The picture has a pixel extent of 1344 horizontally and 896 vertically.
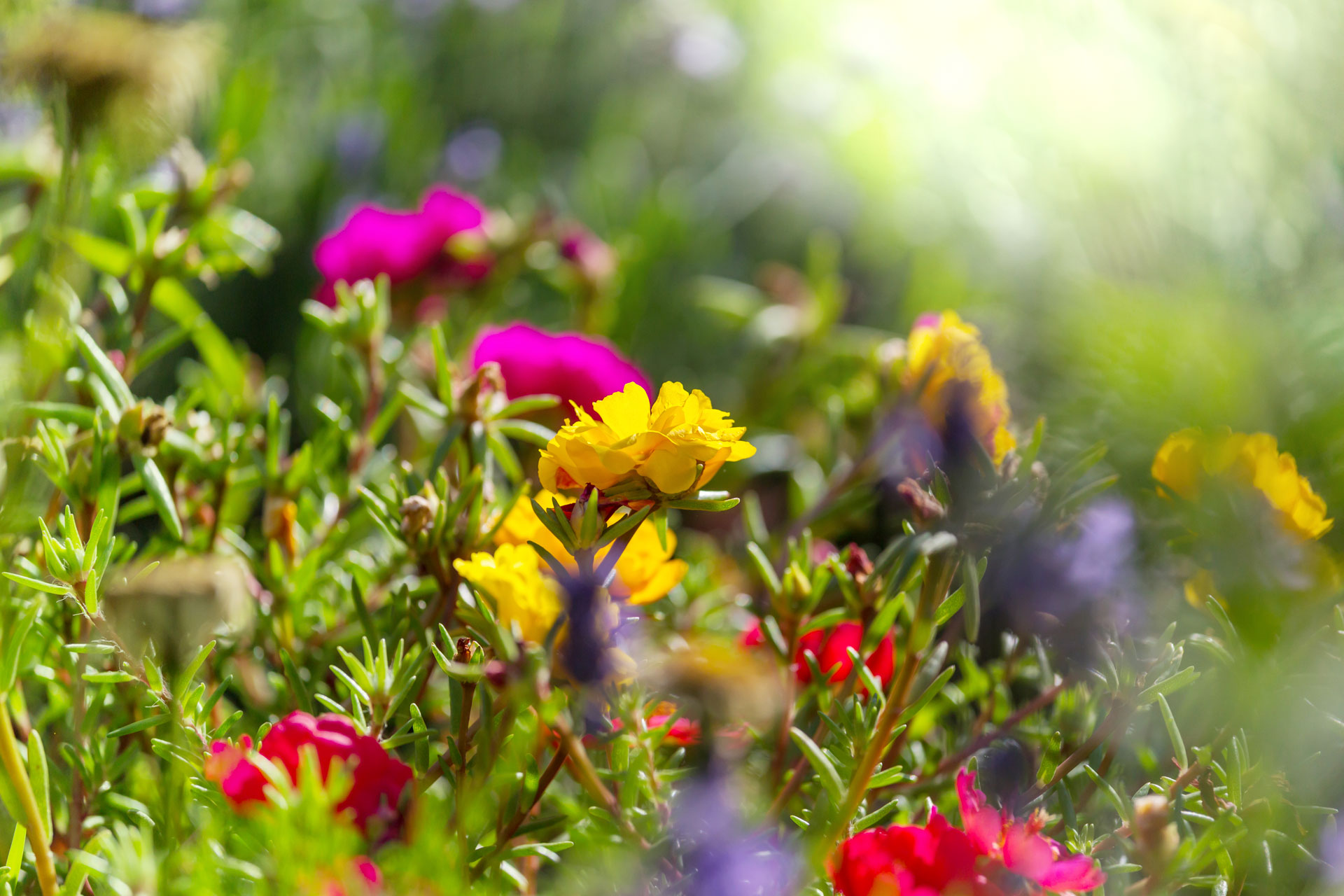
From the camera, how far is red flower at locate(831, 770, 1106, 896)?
0.20 meters

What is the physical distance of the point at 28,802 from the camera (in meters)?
0.22

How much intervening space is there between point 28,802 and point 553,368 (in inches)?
10.5

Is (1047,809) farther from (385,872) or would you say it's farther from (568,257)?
(568,257)

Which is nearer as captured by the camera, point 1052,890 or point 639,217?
point 1052,890

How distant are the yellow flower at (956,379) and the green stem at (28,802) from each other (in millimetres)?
243

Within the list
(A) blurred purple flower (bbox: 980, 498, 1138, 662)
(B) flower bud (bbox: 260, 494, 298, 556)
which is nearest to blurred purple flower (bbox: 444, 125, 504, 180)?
(B) flower bud (bbox: 260, 494, 298, 556)

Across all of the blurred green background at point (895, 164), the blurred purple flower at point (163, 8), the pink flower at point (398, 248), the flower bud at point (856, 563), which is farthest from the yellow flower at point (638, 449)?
the blurred purple flower at point (163, 8)

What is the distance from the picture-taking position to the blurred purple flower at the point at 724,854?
0.75ft

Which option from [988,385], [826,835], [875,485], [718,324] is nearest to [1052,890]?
[826,835]

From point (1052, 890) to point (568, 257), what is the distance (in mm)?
442

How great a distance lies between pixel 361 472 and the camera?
0.37m

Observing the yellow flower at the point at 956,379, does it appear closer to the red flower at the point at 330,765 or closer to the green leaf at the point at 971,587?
the green leaf at the point at 971,587

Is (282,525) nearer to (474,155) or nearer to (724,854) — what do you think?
(724,854)

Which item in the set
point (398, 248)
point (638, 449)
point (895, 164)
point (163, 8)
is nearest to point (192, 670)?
point (638, 449)
